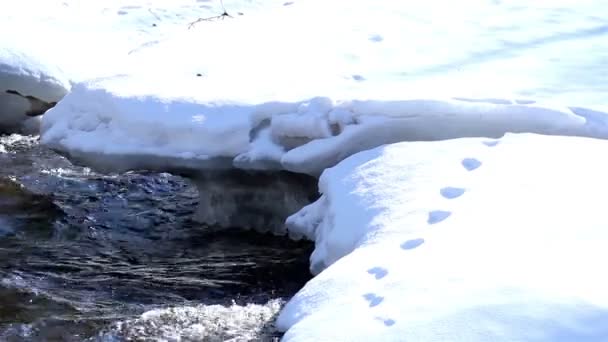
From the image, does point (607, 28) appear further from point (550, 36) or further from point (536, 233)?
point (536, 233)

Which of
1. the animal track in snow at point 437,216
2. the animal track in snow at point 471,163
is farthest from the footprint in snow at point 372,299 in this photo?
the animal track in snow at point 471,163

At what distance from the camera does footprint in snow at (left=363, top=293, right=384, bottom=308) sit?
3.89m

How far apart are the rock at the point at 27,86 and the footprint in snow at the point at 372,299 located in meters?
5.50

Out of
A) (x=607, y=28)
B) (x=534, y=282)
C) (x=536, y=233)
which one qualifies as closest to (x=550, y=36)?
(x=607, y=28)

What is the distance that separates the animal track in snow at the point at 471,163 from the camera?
199 inches

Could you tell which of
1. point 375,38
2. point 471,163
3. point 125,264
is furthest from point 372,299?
point 375,38

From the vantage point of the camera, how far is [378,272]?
13.6ft

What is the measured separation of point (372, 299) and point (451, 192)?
1045 millimetres

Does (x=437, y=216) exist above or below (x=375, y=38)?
above

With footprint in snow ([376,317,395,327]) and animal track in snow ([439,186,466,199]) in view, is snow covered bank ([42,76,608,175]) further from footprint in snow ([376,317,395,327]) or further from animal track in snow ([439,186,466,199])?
footprint in snow ([376,317,395,327])

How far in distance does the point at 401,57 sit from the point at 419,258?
3.48m

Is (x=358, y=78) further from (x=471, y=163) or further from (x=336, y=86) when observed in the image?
(x=471, y=163)

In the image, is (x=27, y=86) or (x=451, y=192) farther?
(x=27, y=86)

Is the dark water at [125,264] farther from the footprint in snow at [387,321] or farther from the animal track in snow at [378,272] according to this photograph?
the footprint in snow at [387,321]
